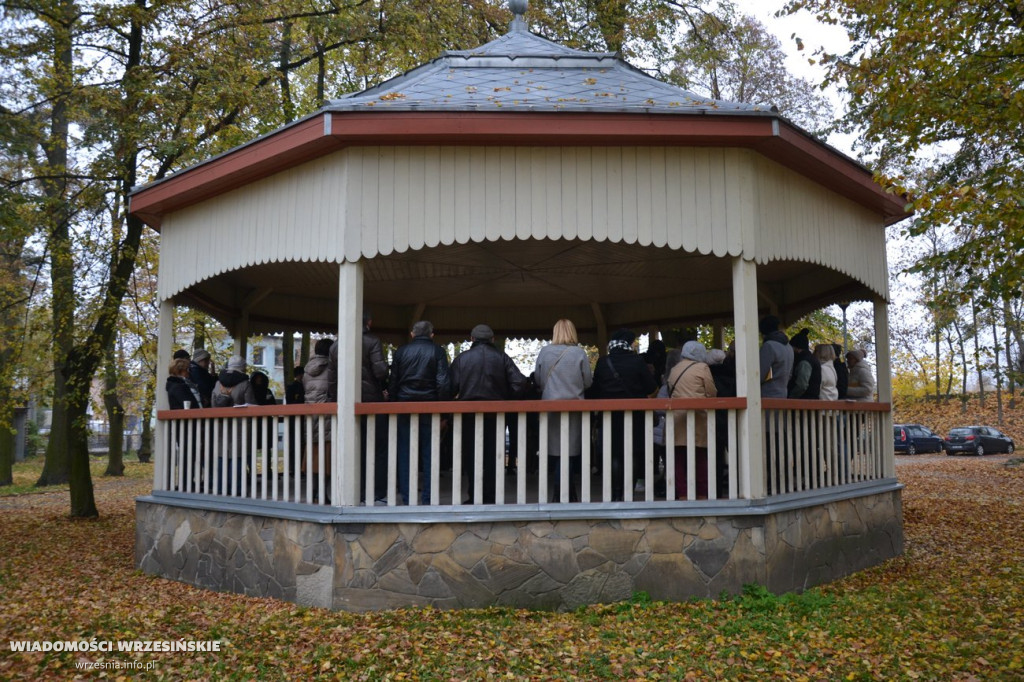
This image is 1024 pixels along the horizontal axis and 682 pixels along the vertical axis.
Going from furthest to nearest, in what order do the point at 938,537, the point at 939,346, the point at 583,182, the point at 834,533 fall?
1. the point at 939,346
2. the point at 938,537
3. the point at 834,533
4. the point at 583,182

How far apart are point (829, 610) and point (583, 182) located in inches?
158

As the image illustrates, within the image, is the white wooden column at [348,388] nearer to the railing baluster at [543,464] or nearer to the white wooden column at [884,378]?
the railing baluster at [543,464]

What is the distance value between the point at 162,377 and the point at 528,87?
506 centimetres

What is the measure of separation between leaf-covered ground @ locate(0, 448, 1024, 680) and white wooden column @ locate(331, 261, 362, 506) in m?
1.03

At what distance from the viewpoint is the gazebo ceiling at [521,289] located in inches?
400

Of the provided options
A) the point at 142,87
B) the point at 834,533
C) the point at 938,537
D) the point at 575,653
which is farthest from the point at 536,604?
the point at 142,87

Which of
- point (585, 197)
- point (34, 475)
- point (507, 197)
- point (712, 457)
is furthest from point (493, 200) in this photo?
point (34, 475)

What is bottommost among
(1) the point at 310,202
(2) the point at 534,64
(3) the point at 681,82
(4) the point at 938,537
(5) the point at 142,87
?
(4) the point at 938,537

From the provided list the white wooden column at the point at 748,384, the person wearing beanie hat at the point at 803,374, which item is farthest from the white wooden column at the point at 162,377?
the person wearing beanie hat at the point at 803,374

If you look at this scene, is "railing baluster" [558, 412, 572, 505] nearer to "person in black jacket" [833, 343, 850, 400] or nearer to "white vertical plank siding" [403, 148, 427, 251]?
"white vertical plank siding" [403, 148, 427, 251]

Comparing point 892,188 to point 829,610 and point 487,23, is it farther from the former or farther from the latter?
point 487,23

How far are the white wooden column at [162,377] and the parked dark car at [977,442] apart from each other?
30.3 metres

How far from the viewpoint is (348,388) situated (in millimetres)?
7070

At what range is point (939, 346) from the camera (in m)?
41.9
